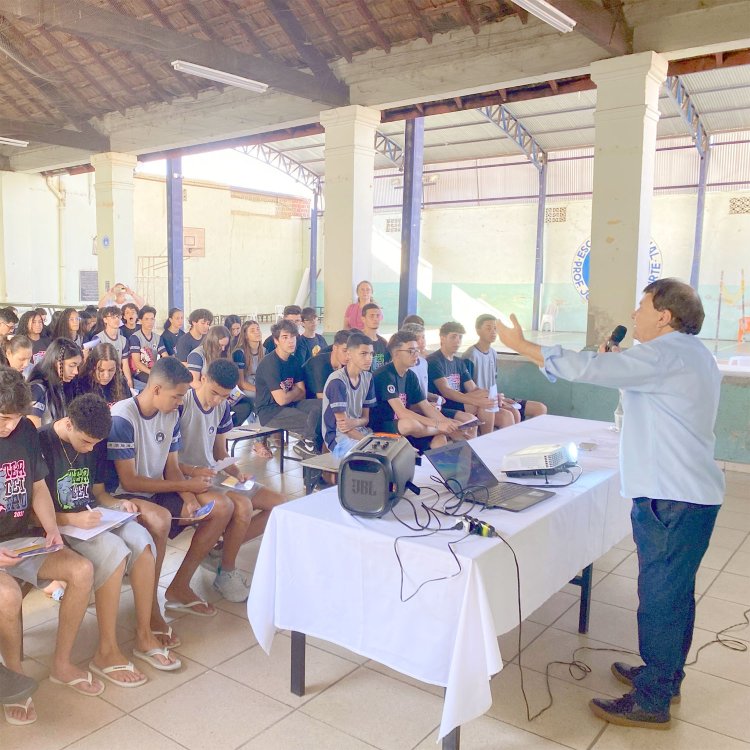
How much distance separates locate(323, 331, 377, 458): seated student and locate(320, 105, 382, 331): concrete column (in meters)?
3.06

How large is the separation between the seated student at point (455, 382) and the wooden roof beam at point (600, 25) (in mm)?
2237

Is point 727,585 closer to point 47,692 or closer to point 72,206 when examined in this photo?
point 47,692

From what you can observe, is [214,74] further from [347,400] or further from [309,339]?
[347,400]

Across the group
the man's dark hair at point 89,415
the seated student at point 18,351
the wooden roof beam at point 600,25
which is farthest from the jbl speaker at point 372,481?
the wooden roof beam at point 600,25

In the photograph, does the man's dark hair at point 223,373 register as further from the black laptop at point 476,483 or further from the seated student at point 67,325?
the seated student at point 67,325

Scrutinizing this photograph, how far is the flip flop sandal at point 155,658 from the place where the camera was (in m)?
2.58

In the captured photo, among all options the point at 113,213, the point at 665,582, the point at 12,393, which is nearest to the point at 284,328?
the point at 12,393

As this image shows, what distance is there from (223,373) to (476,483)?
1308 millimetres

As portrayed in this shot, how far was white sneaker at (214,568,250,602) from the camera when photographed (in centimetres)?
318

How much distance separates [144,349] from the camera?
20.7 feet

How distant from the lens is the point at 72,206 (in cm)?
1395

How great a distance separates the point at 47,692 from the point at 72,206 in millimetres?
13326

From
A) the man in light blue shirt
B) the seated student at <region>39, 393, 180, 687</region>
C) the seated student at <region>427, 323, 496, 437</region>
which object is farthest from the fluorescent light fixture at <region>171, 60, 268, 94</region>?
the man in light blue shirt

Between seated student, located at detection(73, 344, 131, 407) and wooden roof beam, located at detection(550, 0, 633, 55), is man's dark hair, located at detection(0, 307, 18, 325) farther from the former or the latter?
wooden roof beam, located at detection(550, 0, 633, 55)
